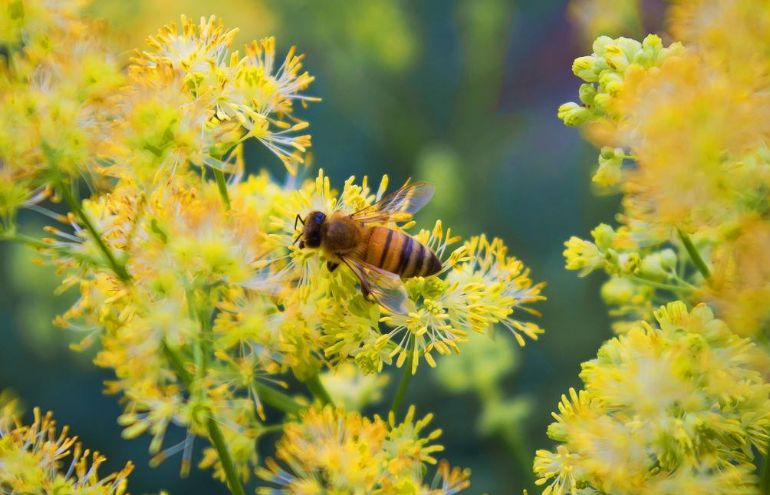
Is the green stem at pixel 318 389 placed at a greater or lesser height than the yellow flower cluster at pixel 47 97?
lesser

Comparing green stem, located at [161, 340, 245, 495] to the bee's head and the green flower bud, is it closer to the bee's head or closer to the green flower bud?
the bee's head

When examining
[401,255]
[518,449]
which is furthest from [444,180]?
[401,255]

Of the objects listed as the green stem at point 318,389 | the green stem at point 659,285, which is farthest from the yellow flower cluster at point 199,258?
the green stem at point 659,285

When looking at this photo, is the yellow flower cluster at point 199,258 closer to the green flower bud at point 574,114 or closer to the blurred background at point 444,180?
the green flower bud at point 574,114

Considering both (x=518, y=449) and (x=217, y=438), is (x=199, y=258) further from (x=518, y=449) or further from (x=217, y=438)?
(x=518, y=449)

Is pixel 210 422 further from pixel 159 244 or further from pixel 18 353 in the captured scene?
pixel 18 353

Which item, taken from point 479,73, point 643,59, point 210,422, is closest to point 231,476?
point 210,422

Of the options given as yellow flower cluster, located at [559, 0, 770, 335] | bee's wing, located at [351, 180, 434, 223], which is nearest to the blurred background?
bee's wing, located at [351, 180, 434, 223]
